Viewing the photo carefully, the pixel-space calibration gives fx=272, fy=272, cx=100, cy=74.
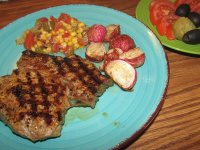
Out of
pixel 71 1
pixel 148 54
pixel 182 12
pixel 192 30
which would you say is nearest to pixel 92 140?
pixel 148 54

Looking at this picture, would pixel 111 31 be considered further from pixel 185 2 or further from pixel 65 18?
pixel 185 2

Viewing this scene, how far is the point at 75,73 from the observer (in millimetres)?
2357

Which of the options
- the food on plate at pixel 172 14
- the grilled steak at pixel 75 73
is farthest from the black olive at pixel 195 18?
the grilled steak at pixel 75 73

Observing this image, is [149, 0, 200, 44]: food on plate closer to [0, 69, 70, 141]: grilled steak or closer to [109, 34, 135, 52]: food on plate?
[109, 34, 135, 52]: food on plate

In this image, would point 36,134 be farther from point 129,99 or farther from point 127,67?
point 127,67

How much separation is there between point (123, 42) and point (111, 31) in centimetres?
19

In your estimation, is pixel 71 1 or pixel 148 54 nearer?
pixel 148 54

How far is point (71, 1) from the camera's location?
351 cm

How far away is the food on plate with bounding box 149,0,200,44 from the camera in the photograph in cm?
283

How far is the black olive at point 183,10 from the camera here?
3033 mm

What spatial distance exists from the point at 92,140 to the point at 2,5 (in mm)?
2314

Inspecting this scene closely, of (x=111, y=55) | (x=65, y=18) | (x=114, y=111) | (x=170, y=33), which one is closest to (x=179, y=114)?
(x=114, y=111)

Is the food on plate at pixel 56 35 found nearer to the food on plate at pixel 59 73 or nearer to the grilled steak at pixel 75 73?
the food on plate at pixel 59 73

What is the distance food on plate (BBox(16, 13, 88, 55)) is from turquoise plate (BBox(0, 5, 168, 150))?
0.32ft
